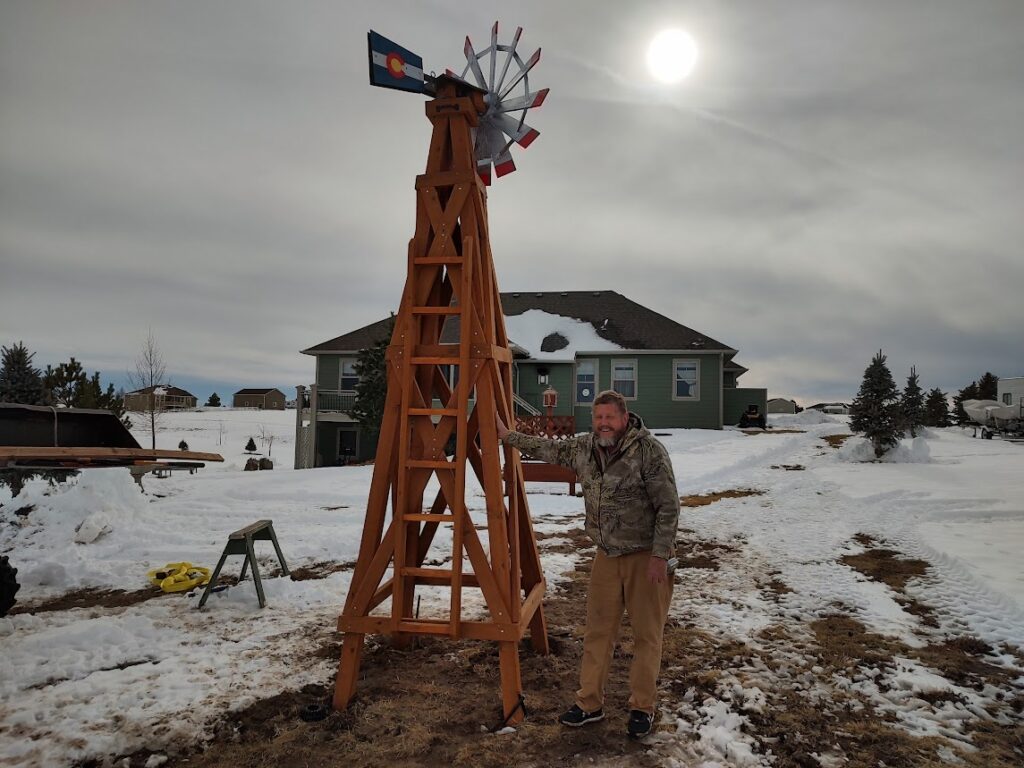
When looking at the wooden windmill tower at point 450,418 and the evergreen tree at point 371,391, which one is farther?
the evergreen tree at point 371,391

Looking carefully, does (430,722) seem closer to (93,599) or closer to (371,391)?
(93,599)

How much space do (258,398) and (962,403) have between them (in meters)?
80.8

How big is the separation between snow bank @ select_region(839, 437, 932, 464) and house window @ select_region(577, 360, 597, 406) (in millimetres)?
9561

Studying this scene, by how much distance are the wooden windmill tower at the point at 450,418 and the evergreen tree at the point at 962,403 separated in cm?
4234

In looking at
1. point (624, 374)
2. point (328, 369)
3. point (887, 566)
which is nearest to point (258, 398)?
point (328, 369)

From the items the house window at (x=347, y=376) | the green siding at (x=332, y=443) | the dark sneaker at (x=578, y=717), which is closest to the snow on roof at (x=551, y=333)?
the house window at (x=347, y=376)

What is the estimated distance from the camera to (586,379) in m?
25.4

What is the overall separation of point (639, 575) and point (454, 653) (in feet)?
6.49

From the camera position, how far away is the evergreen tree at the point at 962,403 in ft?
134

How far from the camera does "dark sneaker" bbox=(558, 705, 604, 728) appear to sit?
3.73 m

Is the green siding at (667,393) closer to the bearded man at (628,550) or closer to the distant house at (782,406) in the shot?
the bearded man at (628,550)

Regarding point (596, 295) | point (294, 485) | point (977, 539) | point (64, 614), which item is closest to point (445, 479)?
point (64, 614)

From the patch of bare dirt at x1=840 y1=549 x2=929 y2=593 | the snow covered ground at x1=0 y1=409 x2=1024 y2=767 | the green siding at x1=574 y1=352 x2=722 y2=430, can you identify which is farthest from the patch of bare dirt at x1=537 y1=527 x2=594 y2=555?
the green siding at x1=574 y1=352 x2=722 y2=430

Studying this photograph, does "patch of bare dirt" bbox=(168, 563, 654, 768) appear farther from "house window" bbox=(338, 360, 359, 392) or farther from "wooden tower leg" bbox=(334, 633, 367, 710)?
"house window" bbox=(338, 360, 359, 392)
